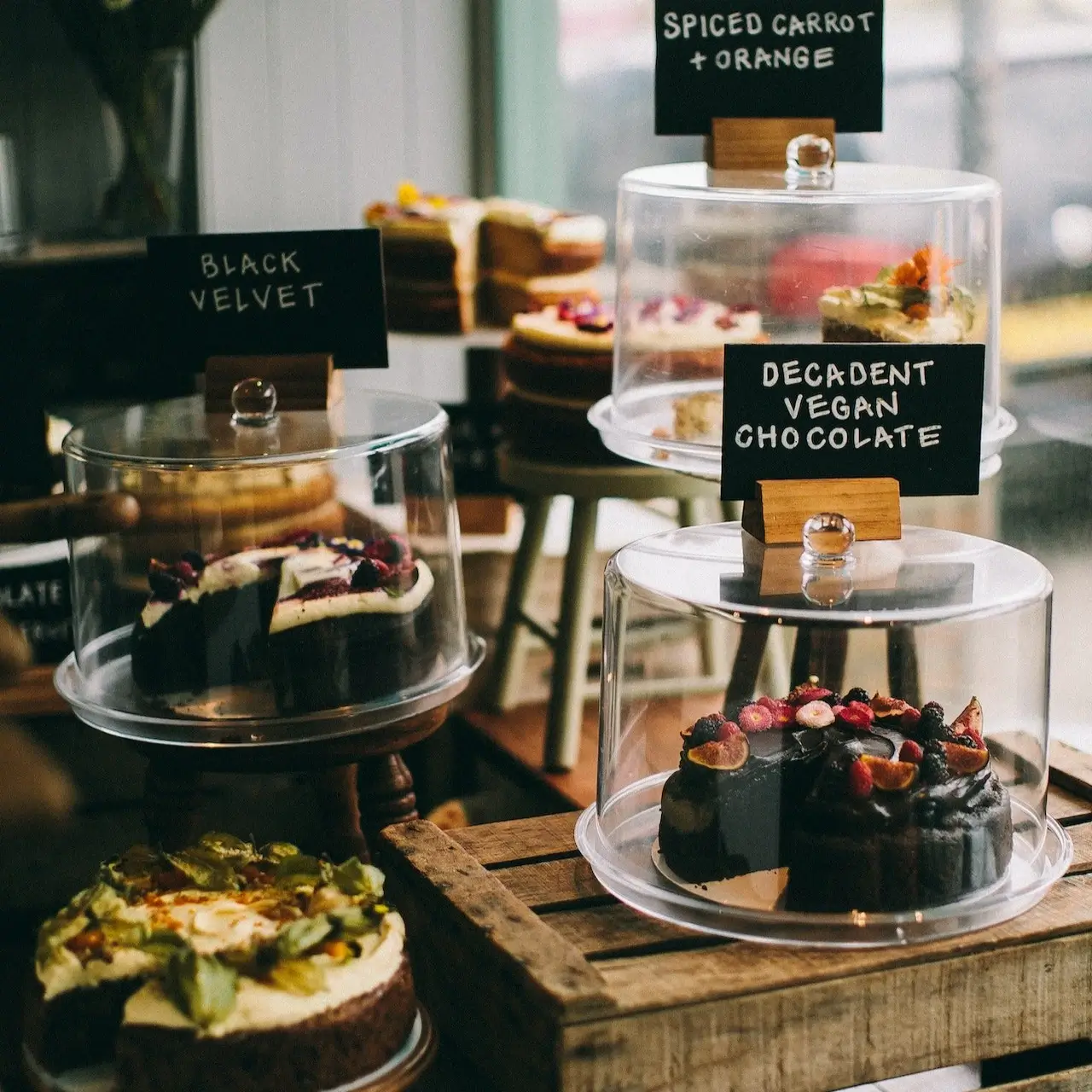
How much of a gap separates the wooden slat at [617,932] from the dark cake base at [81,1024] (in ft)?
1.26

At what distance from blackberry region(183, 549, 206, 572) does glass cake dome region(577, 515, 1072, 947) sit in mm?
510

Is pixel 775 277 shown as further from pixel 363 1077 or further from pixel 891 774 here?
pixel 363 1077

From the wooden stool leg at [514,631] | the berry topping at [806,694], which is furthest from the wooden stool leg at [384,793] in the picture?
the wooden stool leg at [514,631]

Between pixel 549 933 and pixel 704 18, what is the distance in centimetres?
115

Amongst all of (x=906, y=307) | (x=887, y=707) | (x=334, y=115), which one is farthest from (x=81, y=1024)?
(x=334, y=115)

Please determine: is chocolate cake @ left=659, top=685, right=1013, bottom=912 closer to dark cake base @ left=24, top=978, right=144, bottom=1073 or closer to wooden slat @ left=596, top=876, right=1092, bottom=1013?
wooden slat @ left=596, top=876, right=1092, bottom=1013

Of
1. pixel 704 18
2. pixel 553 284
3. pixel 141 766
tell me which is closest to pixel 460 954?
pixel 704 18

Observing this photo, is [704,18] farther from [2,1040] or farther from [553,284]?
[2,1040]

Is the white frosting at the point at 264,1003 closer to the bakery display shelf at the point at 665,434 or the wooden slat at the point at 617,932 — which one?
the wooden slat at the point at 617,932

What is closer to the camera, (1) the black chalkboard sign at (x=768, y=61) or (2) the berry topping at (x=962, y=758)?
(2) the berry topping at (x=962, y=758)

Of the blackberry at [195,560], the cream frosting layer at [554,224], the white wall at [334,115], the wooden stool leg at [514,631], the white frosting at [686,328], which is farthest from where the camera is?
the white wall at [334,115]

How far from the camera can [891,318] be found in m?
1.94

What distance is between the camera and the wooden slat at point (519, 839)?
1655 mm

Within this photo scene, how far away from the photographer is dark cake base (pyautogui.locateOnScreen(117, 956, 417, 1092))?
1.31 m
